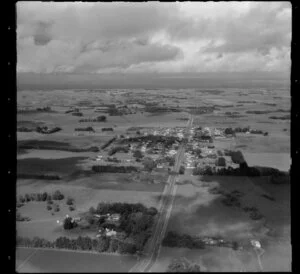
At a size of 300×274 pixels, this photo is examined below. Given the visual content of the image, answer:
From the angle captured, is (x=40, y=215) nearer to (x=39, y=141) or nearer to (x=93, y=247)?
(x=93, y=247)

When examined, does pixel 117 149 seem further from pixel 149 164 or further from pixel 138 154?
pixel 149 164

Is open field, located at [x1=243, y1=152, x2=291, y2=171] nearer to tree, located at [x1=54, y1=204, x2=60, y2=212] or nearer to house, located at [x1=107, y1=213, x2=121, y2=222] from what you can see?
house, located at [x1=107, y1=213, x2=121, y2=222]

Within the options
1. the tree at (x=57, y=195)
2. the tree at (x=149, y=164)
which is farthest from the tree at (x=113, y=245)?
the tree at (x=149, y=164)

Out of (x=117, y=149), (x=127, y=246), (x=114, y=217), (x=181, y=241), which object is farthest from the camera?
(x=117, y=149)

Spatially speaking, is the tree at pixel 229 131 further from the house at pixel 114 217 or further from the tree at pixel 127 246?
the tree at pixel 127 246


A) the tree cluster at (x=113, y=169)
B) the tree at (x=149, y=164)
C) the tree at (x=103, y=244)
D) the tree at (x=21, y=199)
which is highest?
the tree at (x=149, y=164)

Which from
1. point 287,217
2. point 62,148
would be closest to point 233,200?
point 287,217

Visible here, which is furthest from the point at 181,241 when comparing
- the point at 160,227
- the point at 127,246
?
the point at 127,246
